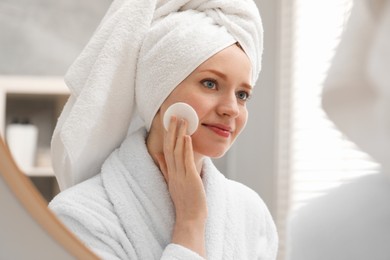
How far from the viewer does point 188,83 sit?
470mm

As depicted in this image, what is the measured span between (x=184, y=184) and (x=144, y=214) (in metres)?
0.04

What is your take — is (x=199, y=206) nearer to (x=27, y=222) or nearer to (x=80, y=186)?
(x=80, y=186)

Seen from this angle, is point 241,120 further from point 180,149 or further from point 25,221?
point 25,221

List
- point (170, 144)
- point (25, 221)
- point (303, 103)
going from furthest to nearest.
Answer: point (303, 103)
point (170, 144)
point (25, 221)

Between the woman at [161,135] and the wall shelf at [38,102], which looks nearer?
the woman at [161,135]

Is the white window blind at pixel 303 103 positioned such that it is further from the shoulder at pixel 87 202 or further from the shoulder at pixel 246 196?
the shoulder at pixel 87 202

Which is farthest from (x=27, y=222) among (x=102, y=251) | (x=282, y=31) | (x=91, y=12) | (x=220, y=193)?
(x=282, y=31)

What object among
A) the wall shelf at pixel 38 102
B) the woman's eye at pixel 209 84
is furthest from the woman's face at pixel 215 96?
the wall shelf at pixel 38 102

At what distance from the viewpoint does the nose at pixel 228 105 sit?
46 cm

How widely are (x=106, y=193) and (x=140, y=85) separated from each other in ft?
0.35

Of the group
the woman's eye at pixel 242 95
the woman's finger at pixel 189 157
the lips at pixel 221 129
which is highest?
the woman's eye at pixel 242 95

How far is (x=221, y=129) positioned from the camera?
1.55 ft

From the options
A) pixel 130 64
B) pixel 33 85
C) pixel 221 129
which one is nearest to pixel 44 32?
pixel 33 85

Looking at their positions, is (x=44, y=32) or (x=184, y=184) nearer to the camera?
(x=184, y=184)
